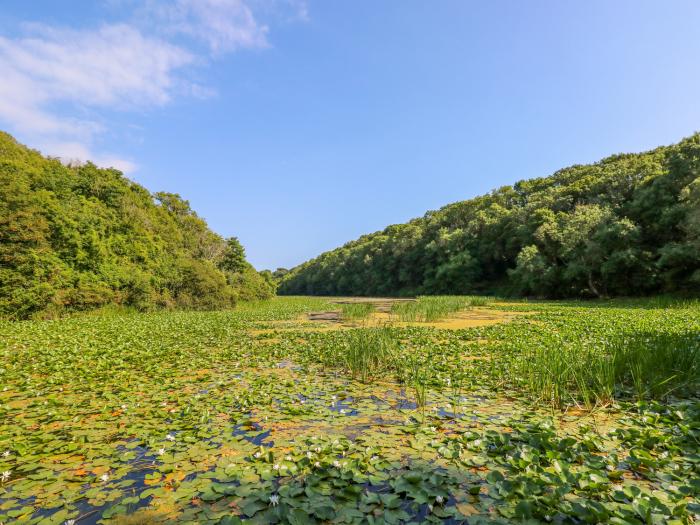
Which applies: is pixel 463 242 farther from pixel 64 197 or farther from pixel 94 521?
pixel 94 521

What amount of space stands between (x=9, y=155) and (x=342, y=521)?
106 ft

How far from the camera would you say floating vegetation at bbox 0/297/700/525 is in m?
2.53

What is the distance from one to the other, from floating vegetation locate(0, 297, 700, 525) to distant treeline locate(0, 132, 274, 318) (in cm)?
1078

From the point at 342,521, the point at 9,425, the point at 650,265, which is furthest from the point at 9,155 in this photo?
the point at 650,265

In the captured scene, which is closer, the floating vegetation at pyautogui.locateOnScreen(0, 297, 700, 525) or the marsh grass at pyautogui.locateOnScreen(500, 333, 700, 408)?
the floating vegetation at pyautogui.locateOnScreen(0, 297, 700, 525)

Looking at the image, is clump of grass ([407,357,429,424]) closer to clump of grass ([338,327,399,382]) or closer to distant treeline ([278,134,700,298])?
clump of grass ([338,327,399,382])

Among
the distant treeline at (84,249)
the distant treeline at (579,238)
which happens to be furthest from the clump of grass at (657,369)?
the distant treeline at (84,249)

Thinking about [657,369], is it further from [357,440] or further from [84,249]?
[84,249]

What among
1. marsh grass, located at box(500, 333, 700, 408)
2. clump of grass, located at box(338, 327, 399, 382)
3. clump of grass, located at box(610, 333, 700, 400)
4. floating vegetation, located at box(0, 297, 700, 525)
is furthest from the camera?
clump of grass, located at box(338, 327, 399, 382)

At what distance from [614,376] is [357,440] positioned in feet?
12.7

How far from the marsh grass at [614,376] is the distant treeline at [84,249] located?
19.3 metres

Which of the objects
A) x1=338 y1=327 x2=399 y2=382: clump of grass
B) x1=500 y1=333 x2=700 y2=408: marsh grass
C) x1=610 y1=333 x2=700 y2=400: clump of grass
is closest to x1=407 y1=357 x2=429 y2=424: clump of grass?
x1=338 y1=327 x2=399 y2=382: clump of grass

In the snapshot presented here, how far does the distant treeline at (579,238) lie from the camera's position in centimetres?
2086

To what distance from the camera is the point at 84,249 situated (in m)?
18.5
